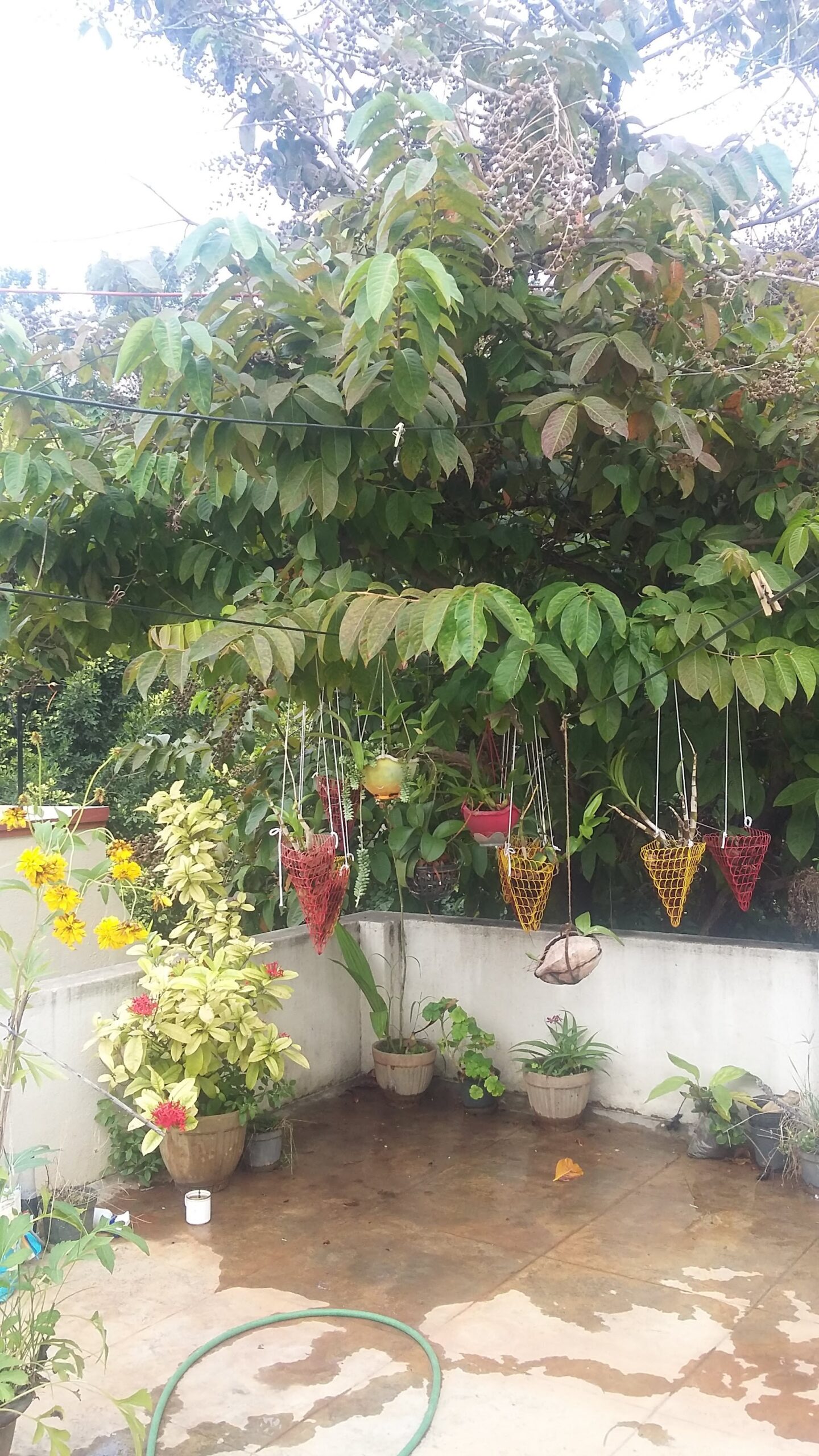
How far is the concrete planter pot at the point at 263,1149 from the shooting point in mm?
3502

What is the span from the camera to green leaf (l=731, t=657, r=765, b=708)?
2.86 m

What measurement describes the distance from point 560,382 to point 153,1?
1.66 metres

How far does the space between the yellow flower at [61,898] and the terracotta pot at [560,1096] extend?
2.17 meters

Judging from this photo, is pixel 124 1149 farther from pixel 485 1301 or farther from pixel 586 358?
pixel 586 358

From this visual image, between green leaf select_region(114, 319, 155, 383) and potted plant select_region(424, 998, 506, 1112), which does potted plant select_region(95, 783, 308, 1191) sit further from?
green leaf select_region(114, 319, 155, 383)

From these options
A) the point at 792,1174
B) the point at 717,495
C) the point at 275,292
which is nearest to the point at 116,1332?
the point at 792,1174

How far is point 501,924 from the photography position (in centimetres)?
428

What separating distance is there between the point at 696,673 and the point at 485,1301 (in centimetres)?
172

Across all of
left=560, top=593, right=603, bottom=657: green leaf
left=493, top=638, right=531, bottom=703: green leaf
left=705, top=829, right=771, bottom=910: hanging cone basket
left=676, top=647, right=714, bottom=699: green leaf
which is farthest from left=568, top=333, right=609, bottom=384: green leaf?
left=705, top=829, right=771, bottom=910: hanging cone basket

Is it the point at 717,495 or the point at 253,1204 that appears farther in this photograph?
the point at 717,495

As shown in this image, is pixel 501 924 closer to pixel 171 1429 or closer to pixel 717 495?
pixel 717 495

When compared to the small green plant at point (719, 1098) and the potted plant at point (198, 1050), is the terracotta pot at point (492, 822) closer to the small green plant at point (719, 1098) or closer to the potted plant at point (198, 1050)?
the potted plant at point (198, 1050)

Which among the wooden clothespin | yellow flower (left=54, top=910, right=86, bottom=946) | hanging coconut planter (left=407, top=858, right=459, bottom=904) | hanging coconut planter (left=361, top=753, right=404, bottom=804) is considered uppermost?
the wooden clothespin

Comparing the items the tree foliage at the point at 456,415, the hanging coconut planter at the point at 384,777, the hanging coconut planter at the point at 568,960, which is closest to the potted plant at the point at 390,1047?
the hanging coconut planter at the point at 568,960
